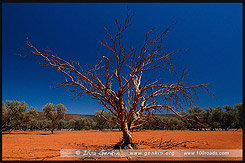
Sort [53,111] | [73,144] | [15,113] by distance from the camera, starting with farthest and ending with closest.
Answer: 1. [53,111]
2. [15,113]
3. [73,144]

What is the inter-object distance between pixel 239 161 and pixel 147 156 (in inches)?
107

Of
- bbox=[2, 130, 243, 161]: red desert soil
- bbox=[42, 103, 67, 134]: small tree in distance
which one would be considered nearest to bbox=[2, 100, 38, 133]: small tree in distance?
bbox=[42, 103, 67, 134]: small tree in distance

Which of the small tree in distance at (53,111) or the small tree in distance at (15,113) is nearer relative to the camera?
the small tree in distance at (15,113)

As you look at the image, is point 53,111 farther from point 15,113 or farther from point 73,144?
point 73,144

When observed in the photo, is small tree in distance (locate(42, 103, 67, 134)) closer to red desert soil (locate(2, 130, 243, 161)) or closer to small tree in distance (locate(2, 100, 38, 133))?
small tree in distance (locate(2, 100, 38, 133))

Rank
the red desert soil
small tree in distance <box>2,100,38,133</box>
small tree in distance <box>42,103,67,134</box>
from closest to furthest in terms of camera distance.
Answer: the red desert soil < small tree in distance <box>2,100,38,133</box> < small tree in distance <box>42,103,67,134</box>

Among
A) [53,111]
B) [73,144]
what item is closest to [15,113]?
[53,111]

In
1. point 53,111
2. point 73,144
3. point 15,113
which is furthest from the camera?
point 53,111

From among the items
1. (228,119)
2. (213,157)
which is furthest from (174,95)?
(228,119)

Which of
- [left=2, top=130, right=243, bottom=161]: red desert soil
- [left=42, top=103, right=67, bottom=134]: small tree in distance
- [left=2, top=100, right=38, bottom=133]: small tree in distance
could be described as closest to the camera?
[left=2, top=130, right=243, bottom=161]: red desert soil

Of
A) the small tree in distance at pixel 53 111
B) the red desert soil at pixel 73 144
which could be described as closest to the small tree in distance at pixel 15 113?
the small tree in distance at pixel 53 111

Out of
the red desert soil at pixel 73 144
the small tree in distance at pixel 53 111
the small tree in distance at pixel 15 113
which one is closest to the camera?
the red desert soil at pixel 73 144

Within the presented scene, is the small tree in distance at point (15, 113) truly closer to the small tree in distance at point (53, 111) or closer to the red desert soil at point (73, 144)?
the small tree in distance at point (53, 111)

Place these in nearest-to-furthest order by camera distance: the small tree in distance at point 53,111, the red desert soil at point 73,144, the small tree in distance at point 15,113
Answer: the red desert soil at point 73,144 < the small tree in distance at point 15,113 < the small tree in distance at point 53,111
